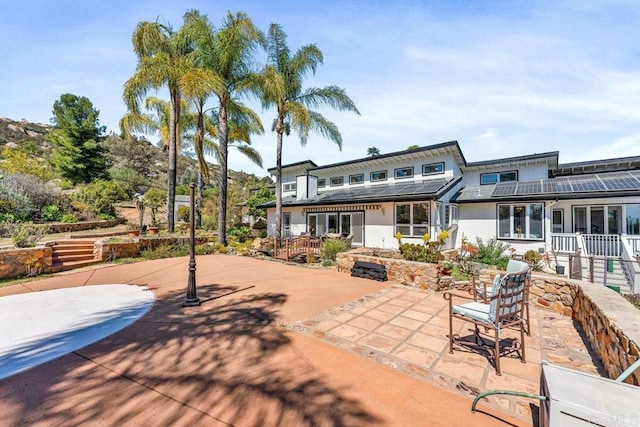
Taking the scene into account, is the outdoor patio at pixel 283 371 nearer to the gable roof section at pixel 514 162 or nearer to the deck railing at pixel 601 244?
the deck railing at pixel 601 244

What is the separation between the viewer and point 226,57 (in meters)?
14.1

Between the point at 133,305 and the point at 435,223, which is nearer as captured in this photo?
the point at 133,305

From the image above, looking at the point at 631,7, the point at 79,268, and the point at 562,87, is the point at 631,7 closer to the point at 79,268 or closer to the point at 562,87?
the point at 562,87

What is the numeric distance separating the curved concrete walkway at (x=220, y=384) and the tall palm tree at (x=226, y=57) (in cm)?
1141

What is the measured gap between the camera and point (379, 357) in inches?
150

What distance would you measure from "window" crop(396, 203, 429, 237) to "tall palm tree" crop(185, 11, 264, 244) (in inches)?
402

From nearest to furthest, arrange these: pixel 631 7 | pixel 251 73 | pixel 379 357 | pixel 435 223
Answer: pixel 379 357
pixel 631 7
pixel 435 223
pixel 251 73

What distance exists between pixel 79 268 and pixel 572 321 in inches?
597

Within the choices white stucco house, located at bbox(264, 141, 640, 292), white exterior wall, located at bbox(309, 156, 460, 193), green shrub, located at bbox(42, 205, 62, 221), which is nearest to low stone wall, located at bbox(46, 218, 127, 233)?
green shrub, located at bbox(42, 205, 62, 221)

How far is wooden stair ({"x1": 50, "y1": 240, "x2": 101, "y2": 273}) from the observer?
32.3 ft

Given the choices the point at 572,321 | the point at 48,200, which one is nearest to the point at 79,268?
the point at 48,200

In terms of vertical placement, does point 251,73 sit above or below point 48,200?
above

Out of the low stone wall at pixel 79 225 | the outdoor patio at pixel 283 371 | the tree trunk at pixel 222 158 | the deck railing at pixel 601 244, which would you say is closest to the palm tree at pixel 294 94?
the tree trunk at pixel 222 158

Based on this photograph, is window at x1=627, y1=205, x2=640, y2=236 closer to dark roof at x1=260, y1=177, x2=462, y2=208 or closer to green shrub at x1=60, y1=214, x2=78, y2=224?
dark roof at x1=260, y1=177, x2=462, y2=208
